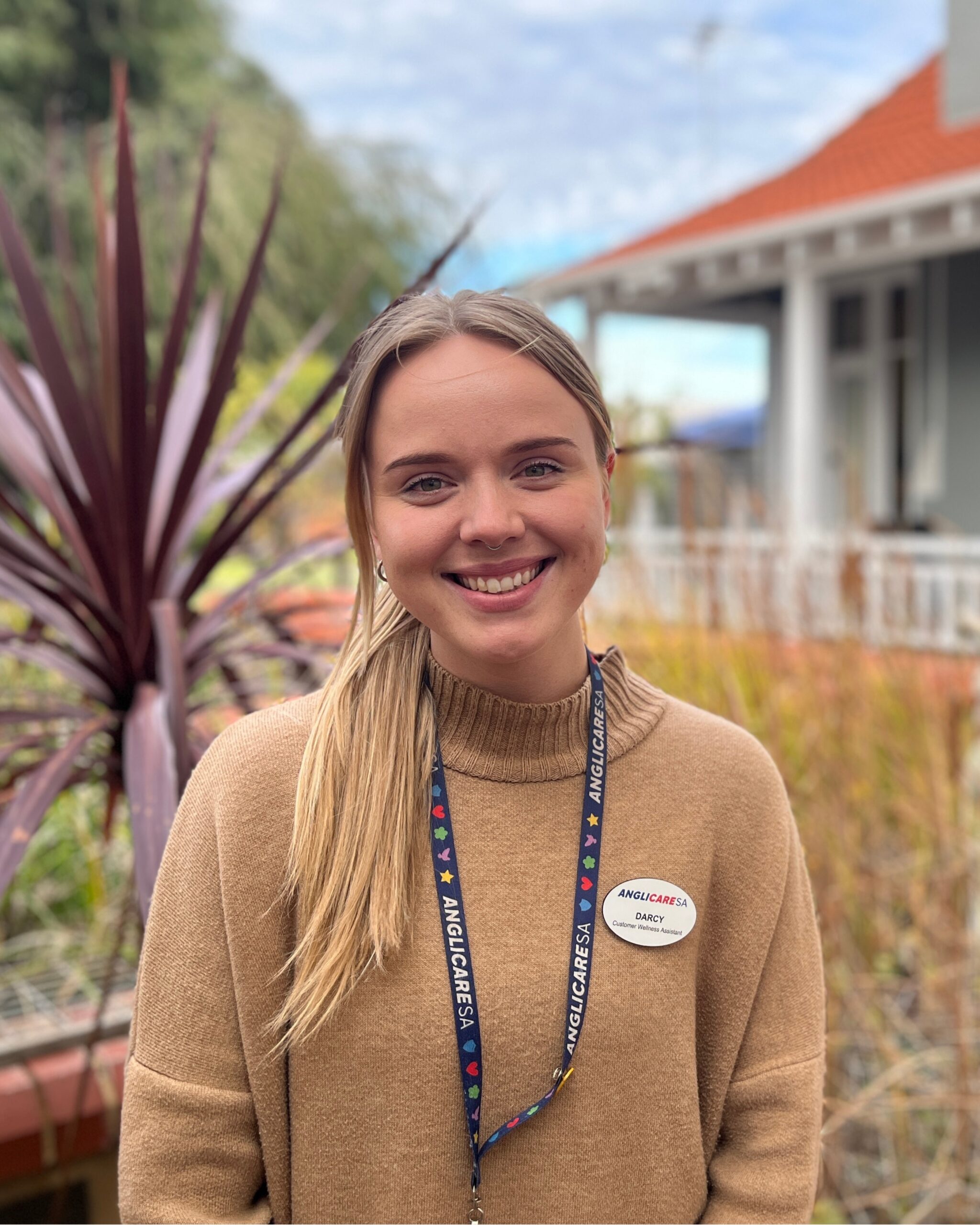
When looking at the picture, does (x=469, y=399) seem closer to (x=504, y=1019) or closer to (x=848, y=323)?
(x=504, y=1019)

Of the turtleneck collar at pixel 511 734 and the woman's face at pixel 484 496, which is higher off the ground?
the woman's face at pixel 484 496

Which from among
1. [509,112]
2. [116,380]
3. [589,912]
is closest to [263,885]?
[589,912]

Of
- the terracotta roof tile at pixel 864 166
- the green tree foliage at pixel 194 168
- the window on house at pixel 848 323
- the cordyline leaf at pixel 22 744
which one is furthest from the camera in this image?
the green tree foliage at pixel 194 168

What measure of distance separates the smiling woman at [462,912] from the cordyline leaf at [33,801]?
1.67ft

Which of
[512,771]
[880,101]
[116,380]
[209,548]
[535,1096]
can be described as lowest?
[535,1096]

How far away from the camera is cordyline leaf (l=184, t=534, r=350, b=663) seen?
213cm

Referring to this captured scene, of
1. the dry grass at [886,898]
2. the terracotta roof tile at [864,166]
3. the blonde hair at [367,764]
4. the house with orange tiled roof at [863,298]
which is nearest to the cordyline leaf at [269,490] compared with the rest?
the blonde hair at [367,764]

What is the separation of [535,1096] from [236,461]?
6.58 meters

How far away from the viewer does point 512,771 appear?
1.27m

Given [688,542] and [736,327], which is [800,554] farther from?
[736,327]

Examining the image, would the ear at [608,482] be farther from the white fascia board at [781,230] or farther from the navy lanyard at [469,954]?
the white fascia board at [781,230]

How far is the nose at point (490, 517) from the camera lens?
1141 mm

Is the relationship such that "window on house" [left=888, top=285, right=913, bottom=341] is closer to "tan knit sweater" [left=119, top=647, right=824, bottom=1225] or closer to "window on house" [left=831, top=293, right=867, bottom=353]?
"window on house" [left=831, top=293, right=867, bottom=353]

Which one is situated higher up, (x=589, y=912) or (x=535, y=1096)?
(x=589, y=912)
